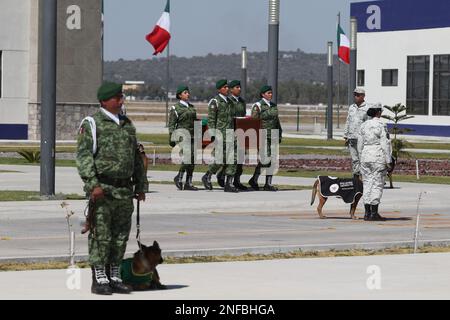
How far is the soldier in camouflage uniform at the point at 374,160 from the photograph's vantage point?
2242cm

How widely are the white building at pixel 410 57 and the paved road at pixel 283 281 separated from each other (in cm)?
6568

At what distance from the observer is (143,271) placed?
13266 mm

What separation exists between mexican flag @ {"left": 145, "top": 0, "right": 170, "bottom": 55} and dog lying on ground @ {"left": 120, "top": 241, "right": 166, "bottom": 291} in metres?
38.4

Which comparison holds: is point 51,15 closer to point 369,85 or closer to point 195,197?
point 195,197

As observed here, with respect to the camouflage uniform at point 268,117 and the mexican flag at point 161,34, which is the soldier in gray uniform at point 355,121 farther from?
the mexican flag at point 161,34

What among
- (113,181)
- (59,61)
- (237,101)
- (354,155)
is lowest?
(354,155)

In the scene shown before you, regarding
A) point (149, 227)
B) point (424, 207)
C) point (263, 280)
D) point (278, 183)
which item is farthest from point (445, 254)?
point (278, 183)

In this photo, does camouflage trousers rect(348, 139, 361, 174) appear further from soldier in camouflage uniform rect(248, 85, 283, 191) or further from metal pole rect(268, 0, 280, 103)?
metal pole rect(268, 0, 280, 103)

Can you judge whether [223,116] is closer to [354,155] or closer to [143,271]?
[354,155]

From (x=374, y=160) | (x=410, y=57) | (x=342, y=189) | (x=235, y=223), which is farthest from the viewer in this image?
(x=410, y=57)

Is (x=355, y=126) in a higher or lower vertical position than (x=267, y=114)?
lower

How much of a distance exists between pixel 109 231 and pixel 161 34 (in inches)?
1584

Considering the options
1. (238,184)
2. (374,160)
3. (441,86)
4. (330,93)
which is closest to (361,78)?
(441,86)
